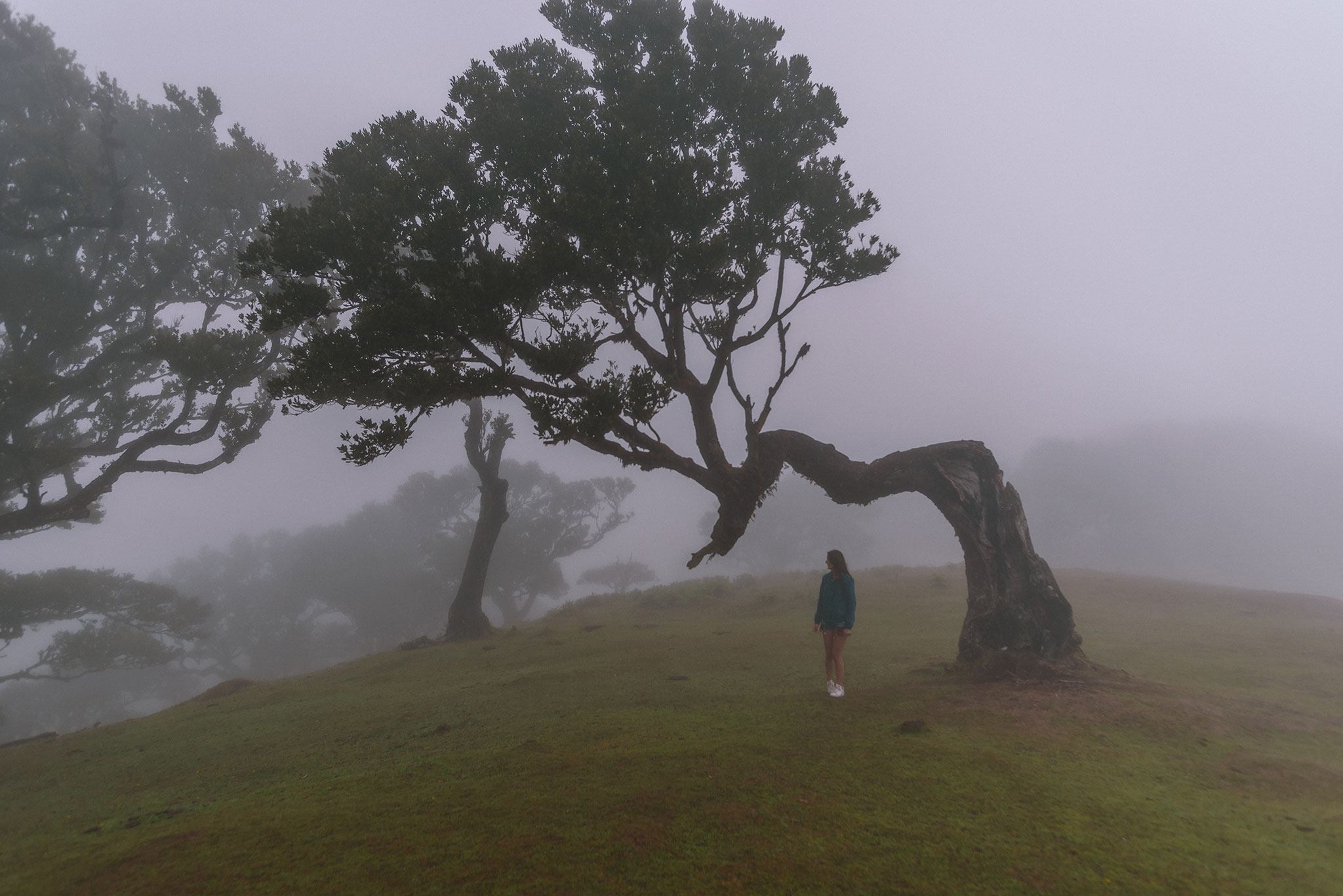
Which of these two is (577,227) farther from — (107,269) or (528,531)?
(528,531)

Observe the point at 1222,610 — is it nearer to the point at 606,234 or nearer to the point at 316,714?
the point at 606,234

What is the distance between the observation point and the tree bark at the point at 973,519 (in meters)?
10.7

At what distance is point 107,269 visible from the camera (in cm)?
1997

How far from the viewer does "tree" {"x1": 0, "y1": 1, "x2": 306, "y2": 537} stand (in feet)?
52.6

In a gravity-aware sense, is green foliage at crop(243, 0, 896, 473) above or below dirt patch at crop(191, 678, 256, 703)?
above

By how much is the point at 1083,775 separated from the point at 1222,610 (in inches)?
931

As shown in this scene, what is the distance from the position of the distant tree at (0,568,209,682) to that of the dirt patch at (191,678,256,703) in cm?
2027

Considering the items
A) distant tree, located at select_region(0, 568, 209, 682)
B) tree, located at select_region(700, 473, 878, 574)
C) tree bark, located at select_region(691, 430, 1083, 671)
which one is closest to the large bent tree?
tree bark, located at select_region(691, 430, 1083, 671)

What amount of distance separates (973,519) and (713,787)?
28.1 ft

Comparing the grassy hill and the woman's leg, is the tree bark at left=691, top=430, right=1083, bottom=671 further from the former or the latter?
the woman's leg

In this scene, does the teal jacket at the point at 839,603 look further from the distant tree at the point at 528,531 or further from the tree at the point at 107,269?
the distant tree at the point at 528,531

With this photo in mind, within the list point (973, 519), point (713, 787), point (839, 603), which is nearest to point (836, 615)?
point (839, 603)

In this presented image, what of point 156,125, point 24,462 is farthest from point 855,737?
point 156,125

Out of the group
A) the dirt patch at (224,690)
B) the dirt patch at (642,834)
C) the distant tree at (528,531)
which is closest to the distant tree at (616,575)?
the distant tree at (528,531)
